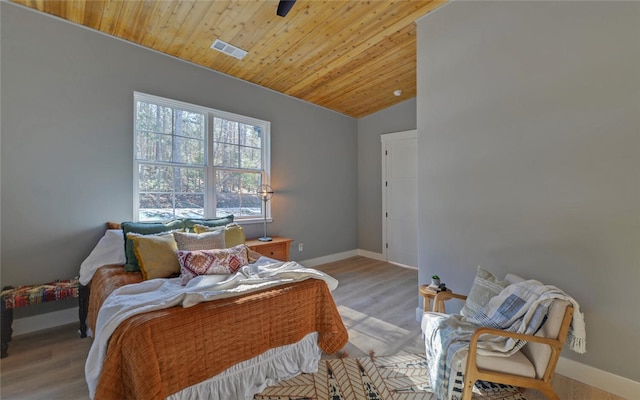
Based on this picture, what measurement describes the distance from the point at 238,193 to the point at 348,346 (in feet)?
8.64

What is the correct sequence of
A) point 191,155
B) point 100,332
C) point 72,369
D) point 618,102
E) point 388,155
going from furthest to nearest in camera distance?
point 388,155, point 191,155, point 72,369, point 618,102, point 100,332

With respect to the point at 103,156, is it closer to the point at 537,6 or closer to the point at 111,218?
the point at 111,218

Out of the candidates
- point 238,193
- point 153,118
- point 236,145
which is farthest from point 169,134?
point 238,193

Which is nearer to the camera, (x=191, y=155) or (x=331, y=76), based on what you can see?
(x=191, y=155)

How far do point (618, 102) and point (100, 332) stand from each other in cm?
352

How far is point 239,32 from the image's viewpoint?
2922mm

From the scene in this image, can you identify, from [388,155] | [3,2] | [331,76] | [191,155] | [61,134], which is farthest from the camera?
[388,155]

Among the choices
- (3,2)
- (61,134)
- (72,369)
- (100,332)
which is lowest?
(72,369)

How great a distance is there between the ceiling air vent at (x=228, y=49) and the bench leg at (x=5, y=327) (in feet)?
10.1

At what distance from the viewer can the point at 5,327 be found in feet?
7.16

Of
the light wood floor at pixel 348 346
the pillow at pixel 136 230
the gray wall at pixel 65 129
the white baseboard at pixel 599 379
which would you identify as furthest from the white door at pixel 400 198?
the pillow at pixel 136 230

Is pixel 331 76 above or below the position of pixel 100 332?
above

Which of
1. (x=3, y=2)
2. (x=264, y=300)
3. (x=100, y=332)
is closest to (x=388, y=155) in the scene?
(x=264, y=300)

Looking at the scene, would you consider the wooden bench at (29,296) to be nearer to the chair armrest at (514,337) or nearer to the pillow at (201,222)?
the pillow at (201,222)
